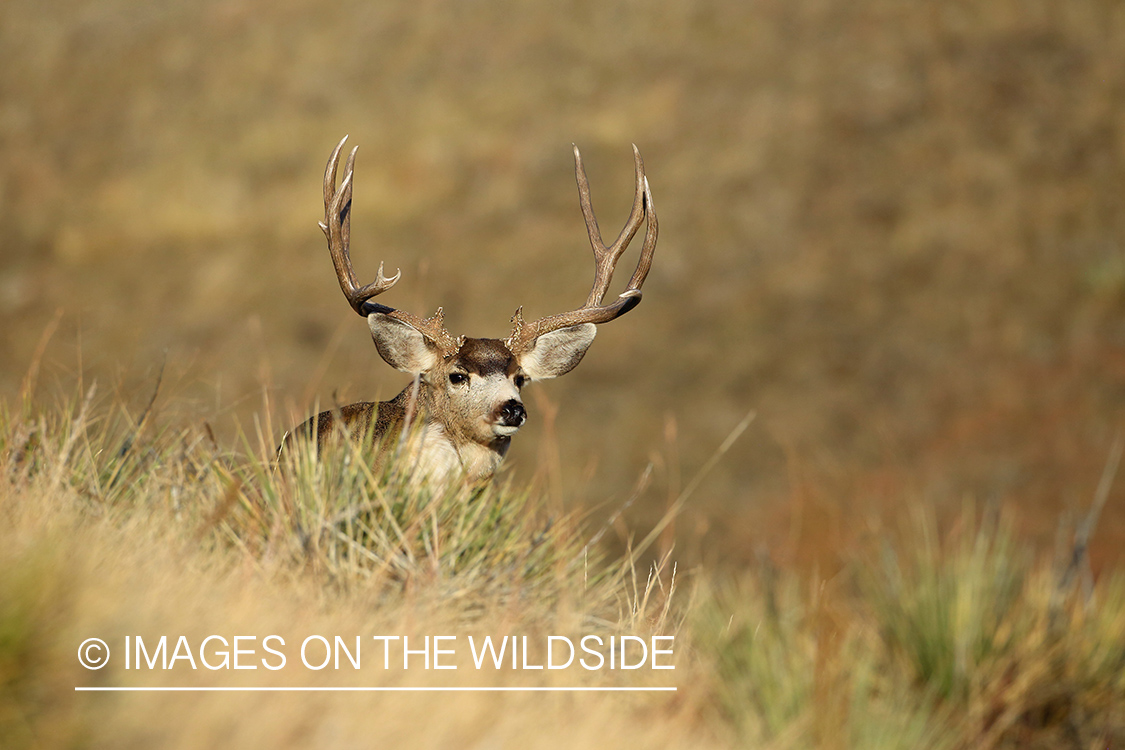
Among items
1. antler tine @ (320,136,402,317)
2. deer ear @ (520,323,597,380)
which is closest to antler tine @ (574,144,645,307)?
deer ear @ (520,323,597,380)

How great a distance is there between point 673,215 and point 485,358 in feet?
57.7

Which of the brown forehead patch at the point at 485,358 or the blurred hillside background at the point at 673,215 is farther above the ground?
the blurred hillside background at the point at 673,215

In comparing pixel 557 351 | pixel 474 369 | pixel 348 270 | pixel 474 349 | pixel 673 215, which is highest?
pixel 673 215

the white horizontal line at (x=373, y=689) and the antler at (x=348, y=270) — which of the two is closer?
the white horizontal line at (x=373, y=689)

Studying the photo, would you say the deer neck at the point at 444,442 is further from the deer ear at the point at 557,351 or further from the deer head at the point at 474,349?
the deer ear at the point at 557,351

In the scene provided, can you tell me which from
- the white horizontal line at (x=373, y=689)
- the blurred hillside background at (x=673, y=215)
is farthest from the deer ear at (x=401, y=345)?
the blurred hillside background at (x=673, y=215)

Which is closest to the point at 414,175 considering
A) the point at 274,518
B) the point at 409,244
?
the point at 409,244

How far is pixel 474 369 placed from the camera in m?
5.70

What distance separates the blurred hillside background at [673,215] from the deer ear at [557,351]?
9.71 m

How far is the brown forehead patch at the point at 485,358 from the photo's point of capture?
5703mm

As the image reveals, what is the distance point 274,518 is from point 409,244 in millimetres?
19757

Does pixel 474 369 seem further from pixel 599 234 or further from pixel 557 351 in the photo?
pixel 599 234

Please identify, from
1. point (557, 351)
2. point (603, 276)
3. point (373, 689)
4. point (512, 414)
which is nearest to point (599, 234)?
point (603, 276)

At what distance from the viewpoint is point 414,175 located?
82.8 ft
